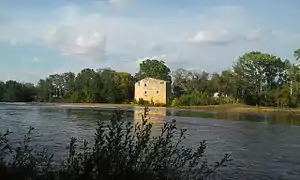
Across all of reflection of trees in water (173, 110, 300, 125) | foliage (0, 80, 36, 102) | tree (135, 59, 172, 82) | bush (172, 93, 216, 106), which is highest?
tree (135, 59, 172, 82)

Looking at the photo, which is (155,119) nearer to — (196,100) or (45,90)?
(196,100)

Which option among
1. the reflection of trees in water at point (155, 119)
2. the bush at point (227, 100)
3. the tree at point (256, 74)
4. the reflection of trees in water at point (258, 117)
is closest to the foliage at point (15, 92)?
the bush at point (227, 100)

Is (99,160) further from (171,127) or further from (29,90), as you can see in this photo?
(29,90)

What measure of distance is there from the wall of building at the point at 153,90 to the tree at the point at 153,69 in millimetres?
31804

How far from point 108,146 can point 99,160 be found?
0.95ft

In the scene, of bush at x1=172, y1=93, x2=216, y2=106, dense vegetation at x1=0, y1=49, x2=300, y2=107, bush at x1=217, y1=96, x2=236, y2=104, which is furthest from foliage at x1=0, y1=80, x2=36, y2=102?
bush at x1=217, y1=96, x2=236, y2=104

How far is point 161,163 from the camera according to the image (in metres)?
7.77

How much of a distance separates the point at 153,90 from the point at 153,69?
1520 inches

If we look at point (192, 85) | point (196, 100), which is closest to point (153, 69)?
point (192, 85)

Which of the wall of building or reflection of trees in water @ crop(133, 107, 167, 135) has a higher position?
the wall of building

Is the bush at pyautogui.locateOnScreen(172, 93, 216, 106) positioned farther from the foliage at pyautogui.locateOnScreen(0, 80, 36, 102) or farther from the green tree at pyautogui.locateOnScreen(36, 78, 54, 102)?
the foliage at pyautogui.locateOnScreen(0, 80, 36, 102)

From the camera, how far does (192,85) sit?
142 m

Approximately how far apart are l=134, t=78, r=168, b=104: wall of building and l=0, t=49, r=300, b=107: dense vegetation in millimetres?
3308

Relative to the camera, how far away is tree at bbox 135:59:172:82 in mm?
165750
